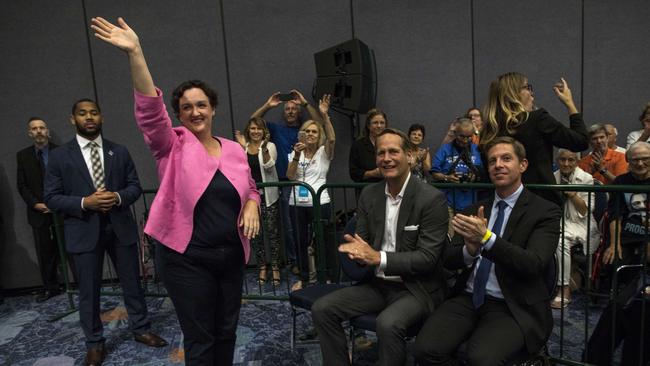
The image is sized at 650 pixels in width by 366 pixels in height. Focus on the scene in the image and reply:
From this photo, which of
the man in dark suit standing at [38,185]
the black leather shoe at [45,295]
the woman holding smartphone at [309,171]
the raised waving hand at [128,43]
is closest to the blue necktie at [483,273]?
the raised waving hand at [128,43]

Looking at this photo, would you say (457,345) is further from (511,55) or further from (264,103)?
(511,55)

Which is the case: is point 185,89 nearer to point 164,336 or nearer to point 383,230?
point 383,230

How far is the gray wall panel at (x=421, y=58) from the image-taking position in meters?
4.58

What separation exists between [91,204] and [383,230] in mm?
1769

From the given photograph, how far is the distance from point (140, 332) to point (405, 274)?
196cm

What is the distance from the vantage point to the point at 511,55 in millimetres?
4664

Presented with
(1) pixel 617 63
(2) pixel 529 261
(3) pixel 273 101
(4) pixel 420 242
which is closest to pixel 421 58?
(3) pixel 273 101

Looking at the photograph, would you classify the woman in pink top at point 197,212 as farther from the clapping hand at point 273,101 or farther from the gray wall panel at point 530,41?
the gray wall panel at point 530,41

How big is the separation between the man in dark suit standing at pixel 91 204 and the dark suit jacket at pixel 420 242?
1666mm

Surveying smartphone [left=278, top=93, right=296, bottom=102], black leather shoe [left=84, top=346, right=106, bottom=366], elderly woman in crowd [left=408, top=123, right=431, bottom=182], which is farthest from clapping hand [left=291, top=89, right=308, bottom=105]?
black leather shoe [left=84, top=346, right=106, bottom=366]

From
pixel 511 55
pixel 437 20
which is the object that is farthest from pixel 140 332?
pixel 511 55

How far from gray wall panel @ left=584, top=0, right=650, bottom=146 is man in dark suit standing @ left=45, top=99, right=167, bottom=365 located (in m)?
4.81

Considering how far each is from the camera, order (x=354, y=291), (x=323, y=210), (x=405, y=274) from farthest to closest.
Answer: (x=323, y=210) < (x=354, y=291) < (x=405, y=274)

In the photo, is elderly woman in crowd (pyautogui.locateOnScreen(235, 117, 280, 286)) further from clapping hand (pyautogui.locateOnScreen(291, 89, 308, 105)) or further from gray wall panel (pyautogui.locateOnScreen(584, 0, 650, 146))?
gray wall panel (pyautogui.locateOnScreen(584, 0, 650, 146))
